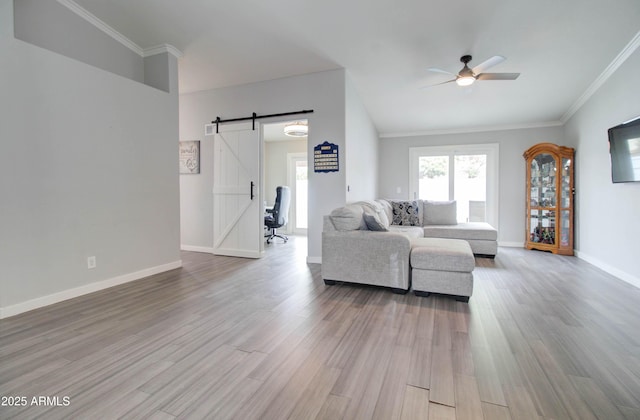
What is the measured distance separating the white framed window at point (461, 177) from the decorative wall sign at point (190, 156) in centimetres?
462

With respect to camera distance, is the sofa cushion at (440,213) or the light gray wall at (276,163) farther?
the light gray wall at (276,163)

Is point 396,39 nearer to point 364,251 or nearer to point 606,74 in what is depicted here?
point 364,251

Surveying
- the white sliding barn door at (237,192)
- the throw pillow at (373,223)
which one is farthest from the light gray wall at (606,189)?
the white sliding barn door at (237,192)

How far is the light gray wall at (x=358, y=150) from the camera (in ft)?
13.8

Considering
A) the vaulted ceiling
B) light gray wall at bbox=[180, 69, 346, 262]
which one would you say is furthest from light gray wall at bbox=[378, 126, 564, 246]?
light gray wall at bbox=[180, 69, 346, 262]

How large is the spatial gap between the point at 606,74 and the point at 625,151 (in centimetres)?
118

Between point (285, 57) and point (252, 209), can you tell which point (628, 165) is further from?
point (252, 209)

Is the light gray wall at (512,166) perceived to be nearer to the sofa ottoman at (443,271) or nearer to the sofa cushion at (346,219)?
the sofa ottoman at (443,271)

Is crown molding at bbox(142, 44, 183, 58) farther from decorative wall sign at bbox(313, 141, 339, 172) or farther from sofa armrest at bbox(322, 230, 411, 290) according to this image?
sofa armrest at bbox(322, 230, 411, 290)

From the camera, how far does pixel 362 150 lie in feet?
16.7

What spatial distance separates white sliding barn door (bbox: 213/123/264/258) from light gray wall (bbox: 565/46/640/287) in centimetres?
467

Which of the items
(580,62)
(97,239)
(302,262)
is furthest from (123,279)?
(580,62)

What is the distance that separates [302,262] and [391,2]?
3365mm

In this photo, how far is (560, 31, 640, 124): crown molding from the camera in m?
3.05
